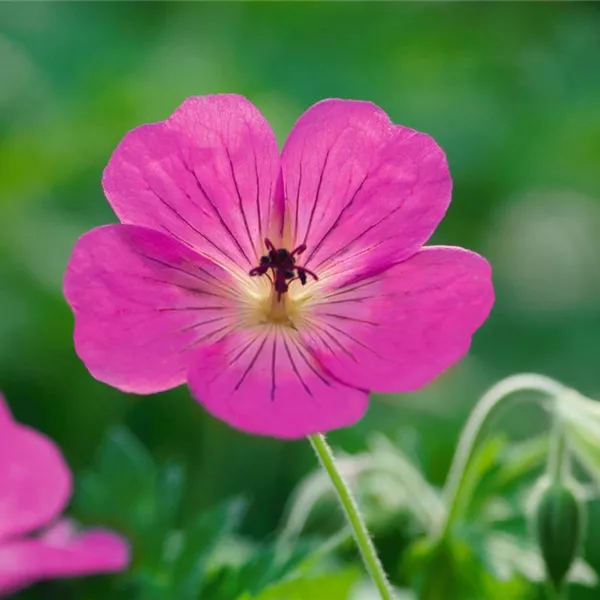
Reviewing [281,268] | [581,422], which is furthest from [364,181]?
[581,422]

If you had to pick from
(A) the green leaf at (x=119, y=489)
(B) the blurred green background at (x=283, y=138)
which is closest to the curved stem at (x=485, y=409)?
(A) the green leaf at (x=119, y=489)

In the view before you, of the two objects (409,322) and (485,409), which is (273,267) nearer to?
(409,322)

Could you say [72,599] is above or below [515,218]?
below

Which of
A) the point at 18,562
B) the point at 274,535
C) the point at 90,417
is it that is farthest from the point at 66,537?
the point at 90,417

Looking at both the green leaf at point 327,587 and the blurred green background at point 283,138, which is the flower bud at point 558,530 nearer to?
the green leaf at point 327,587

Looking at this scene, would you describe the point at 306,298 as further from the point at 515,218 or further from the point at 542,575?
the point at 515,218
